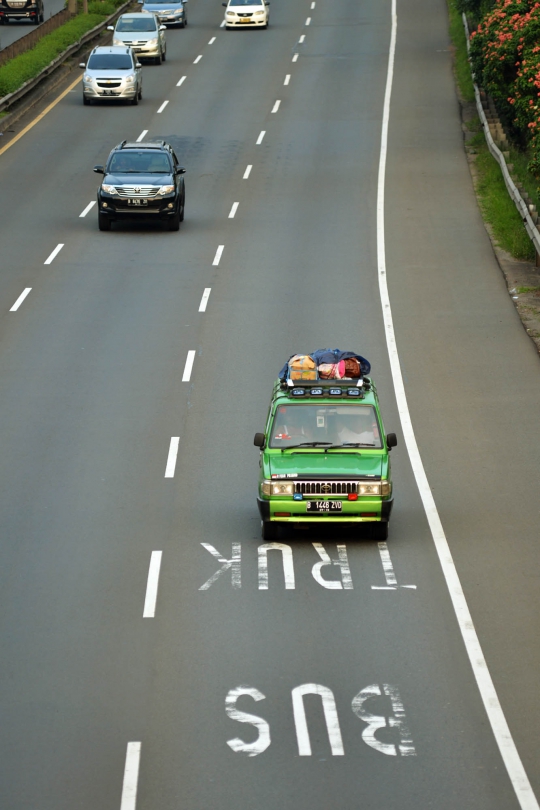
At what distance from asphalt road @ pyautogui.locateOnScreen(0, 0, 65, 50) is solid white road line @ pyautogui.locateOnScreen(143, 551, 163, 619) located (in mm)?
51912

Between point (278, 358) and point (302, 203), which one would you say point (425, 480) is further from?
point (302, 203)

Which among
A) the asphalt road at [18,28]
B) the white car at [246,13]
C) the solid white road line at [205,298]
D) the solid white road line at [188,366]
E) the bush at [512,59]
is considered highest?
the asphalt road at [18,28]

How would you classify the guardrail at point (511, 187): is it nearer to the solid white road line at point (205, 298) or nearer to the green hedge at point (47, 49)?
the solid white road line at point (205, 298)

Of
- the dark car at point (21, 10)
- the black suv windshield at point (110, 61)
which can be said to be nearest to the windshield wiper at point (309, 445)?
the black suv windshield at point (110, 61)

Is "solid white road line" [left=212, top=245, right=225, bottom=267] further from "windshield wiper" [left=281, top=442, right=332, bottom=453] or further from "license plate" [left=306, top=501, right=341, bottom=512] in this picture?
"license plate" [left=306, top=501, right=341, bottom=512]

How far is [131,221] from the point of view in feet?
126

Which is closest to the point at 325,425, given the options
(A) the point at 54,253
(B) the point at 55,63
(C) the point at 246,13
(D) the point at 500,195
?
(A) the point at 54,253

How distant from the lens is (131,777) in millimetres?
11320

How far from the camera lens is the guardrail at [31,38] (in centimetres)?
5781

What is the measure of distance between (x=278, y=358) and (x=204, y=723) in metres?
14.4

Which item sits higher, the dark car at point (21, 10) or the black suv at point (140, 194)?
the dark car at point (21, 10)

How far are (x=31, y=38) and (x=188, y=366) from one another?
40110 millimetres

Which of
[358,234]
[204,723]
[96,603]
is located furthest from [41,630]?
[358,234]

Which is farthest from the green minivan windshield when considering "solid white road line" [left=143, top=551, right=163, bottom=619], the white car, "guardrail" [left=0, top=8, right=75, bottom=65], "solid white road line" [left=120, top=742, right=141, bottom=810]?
the white car
